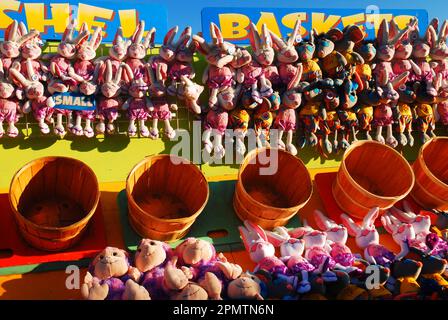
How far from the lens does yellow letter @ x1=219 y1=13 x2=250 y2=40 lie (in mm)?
3773

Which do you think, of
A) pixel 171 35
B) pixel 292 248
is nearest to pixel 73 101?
pixel 171 35

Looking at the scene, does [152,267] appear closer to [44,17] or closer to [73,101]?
[73,101]

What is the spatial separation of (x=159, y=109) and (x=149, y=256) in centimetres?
110

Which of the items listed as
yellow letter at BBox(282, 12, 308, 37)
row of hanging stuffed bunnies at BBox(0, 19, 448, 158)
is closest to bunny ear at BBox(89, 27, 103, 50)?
row of hanging stuffed bunnies at BBox(0, 19, 448, 158)

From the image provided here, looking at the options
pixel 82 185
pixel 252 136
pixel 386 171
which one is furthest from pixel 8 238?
pixel 386 171

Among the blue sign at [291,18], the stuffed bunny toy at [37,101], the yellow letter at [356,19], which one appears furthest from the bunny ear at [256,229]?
the yellow letter at [356,19]

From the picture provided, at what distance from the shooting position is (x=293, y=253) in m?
→ 2.67

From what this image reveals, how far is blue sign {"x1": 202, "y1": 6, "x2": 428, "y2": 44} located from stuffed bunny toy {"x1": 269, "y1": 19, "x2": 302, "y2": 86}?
31 cm

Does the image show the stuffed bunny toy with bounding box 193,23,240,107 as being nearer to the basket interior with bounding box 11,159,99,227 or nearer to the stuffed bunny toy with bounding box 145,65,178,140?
the stuffed bunny toy with bounding box 145,65,178,140

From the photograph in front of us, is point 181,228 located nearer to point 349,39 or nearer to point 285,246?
point 285,246

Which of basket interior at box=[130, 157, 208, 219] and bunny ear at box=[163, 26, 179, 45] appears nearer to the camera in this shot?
basket interior at box=[130, 157, 208, 219]

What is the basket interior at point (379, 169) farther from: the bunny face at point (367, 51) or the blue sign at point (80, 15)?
the blue sign at point (80, 15)

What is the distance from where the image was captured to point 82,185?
280cm
